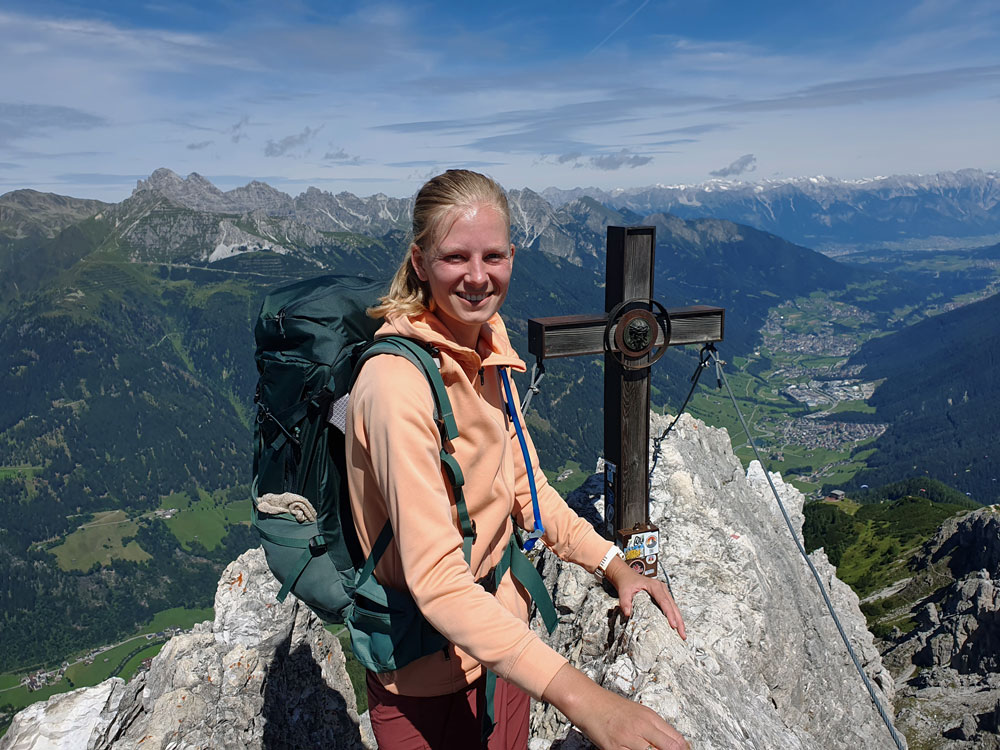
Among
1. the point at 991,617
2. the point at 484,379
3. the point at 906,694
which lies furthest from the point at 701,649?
the point at 991,617

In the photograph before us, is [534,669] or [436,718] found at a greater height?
[534,669]

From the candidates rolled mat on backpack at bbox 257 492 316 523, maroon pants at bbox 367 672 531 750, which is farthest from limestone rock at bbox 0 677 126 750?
maroon pants at bbox 367 672 531 750

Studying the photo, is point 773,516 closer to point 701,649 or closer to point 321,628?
point 701,649

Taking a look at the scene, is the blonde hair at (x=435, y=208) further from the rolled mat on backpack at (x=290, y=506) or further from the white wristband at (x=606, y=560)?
the white wristband at (x=606, y=560)

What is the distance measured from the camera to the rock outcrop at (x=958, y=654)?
1576cm

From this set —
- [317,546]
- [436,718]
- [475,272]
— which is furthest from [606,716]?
[475,272]

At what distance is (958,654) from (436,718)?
30.2 meters

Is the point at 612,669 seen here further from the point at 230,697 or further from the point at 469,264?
the point at 230,697

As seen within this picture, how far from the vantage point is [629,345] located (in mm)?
6895

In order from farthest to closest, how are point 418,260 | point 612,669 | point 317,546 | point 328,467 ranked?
point 612,669
point 317,546
point 328,467
point 418,260

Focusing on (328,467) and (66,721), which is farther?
(66,721)

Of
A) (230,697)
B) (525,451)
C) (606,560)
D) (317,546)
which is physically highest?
(525,451)

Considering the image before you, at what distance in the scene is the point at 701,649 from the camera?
5418 millimetres

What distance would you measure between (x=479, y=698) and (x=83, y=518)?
760 feet
